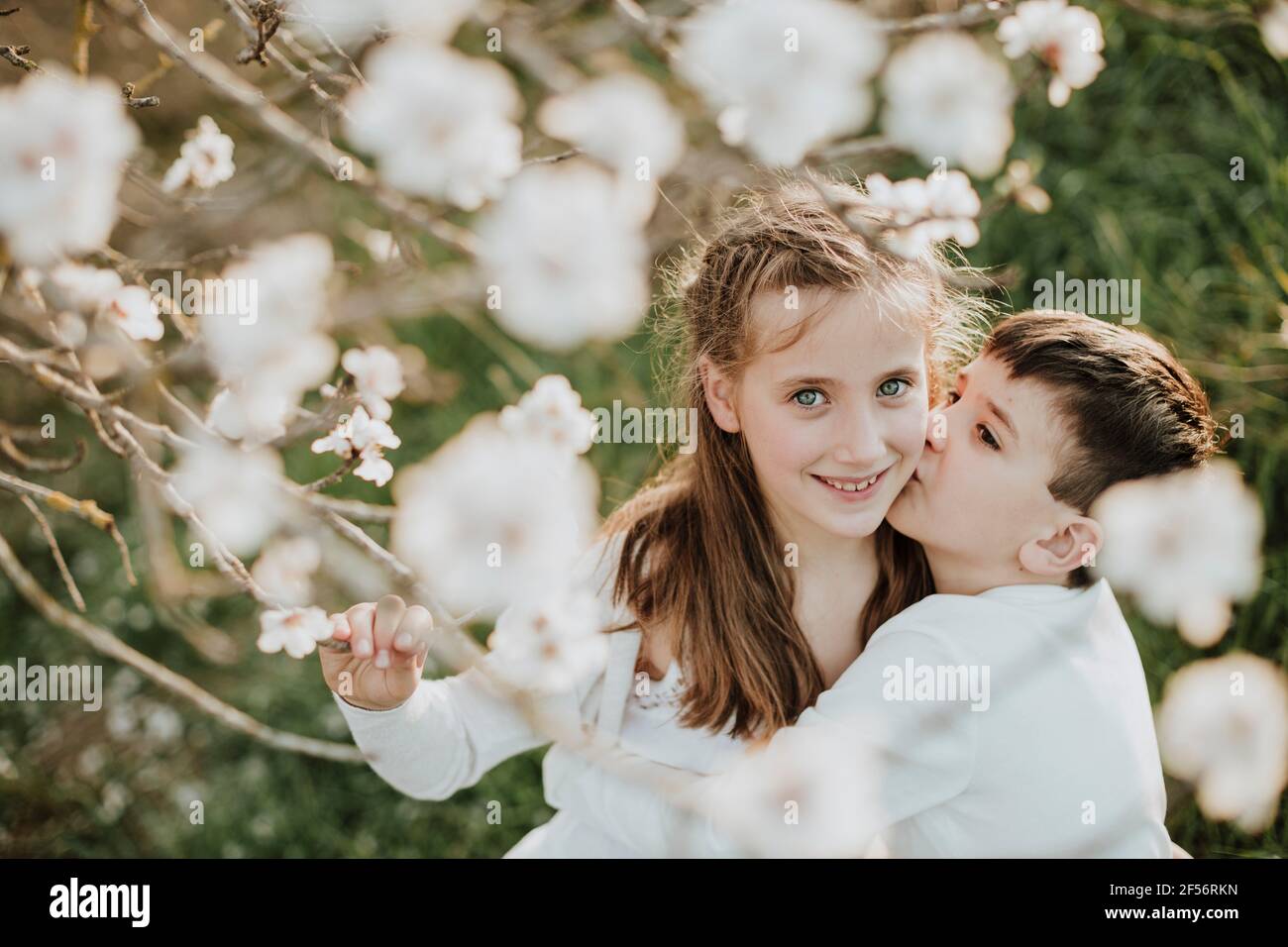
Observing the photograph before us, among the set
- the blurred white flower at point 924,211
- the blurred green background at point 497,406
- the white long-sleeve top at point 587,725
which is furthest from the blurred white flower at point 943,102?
the blurred green background at point 497,406

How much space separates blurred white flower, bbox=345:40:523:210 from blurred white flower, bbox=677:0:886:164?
5.2 inches

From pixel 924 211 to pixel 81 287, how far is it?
1.84 feet

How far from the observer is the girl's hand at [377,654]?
0.78m

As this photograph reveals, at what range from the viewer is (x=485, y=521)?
53 centimetres

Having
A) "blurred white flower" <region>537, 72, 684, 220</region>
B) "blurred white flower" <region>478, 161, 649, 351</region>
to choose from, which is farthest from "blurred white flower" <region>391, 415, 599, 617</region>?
"blurred white flower" <region>537, 72, 684, 220</region>

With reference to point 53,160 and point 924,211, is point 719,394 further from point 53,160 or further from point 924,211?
point 53,160

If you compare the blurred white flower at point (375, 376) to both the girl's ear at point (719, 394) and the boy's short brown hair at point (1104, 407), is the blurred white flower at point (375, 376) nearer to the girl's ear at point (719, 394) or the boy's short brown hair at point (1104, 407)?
the girl's ear at point (719, 394)

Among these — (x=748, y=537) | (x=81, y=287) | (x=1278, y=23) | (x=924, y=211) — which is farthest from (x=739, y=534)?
(x=1278, y=23)

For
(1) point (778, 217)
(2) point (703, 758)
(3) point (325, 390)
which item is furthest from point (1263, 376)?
(3) point (325, 390)

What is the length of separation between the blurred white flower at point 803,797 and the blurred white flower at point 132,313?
482mm

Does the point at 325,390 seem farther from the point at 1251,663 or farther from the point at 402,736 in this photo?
the point at 1251,663

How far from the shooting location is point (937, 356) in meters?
0.95

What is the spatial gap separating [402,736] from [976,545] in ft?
1.64

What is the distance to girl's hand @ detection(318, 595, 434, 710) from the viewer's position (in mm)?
778
